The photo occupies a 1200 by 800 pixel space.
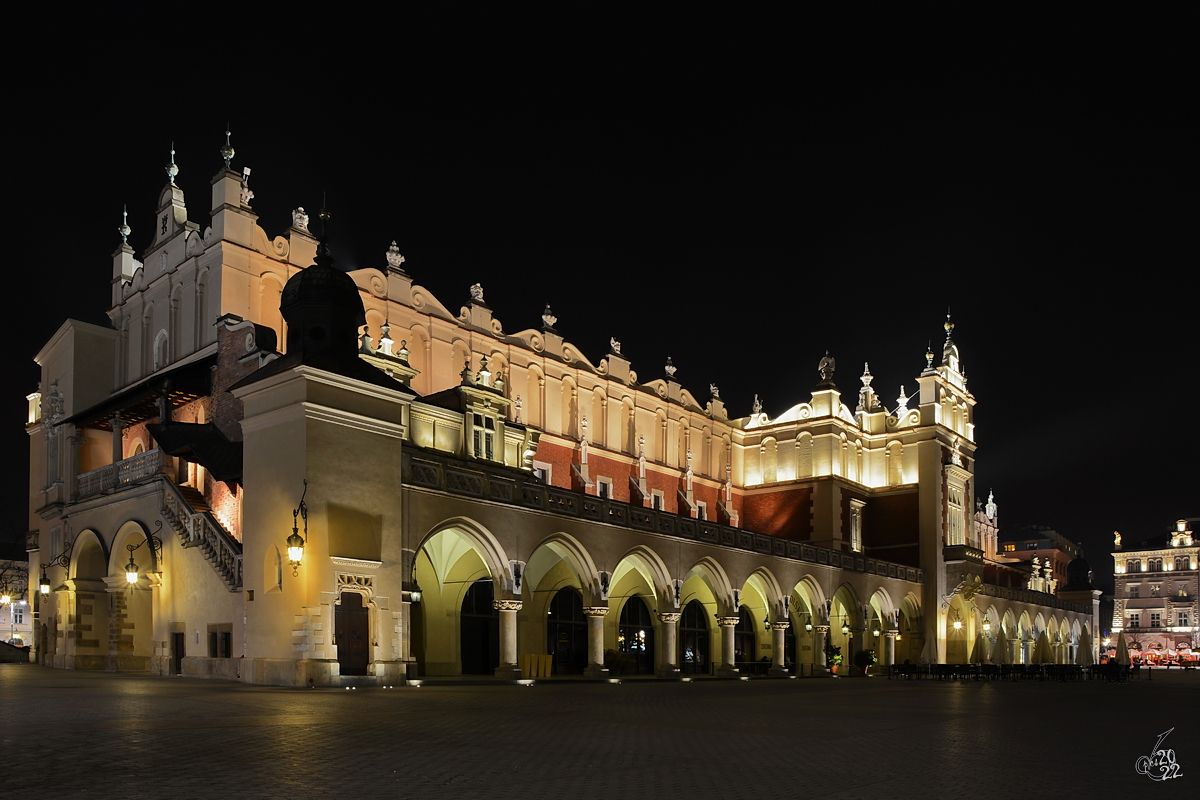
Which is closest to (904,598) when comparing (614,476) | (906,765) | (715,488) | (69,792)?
(715,488)

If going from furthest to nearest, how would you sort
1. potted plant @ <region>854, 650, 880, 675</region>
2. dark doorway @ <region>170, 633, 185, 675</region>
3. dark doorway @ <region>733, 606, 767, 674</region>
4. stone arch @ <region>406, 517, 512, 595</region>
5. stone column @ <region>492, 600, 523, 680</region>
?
dark doorway @ <region>733, 606, 767, 674</region>
potted plant @ <region>854, 650, 880, 675</region>
stone column @ <region>492, 600, 523, 680</region>
stone arch @ <region>406, 517, 512, 595</region>
dark doorway @ <region>170, 633, 185, 675</region>

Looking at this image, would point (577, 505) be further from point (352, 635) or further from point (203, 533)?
point (203, 533)

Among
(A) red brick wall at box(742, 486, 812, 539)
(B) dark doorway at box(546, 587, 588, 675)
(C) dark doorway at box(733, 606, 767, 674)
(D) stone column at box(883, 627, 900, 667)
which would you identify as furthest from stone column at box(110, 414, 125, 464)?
(D) stone column at box(883, 627, 900, 667)

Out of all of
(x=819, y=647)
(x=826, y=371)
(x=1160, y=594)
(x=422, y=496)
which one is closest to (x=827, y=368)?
(x=826, y=371)

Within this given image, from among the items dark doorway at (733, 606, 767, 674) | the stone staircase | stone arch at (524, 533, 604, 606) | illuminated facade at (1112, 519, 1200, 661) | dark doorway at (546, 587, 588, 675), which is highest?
the stone staircase

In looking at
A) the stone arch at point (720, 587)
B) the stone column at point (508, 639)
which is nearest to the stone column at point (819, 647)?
the stone arch at point (720, 587)

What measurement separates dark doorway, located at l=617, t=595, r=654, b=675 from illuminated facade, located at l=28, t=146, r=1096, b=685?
5.8 inches

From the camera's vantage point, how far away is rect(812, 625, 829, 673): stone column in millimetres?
49875

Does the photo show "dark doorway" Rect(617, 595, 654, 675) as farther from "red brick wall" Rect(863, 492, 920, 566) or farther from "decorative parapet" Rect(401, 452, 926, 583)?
"red brick wall" Rect(863, 492, 920, 566)

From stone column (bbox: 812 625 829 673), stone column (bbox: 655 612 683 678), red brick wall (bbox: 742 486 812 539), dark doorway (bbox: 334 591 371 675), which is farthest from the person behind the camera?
red brick wall (bbox: 742 486 812 539)

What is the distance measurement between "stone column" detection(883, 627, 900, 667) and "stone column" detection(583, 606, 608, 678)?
24429 millimetres

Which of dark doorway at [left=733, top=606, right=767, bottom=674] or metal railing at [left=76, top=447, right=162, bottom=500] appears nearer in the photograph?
metal railing at [left=76, top=447, right=162, bottom=500]

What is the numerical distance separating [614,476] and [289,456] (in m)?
27.9

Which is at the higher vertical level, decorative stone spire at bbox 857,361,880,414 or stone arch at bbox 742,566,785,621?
decorative stone spire at bbox 857,361,880,414
